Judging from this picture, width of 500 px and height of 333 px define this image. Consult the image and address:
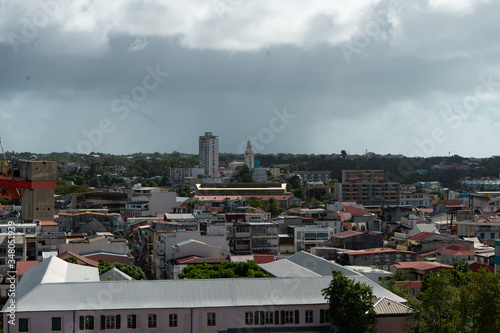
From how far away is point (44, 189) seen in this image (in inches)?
228

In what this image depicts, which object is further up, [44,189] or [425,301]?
[44,189]

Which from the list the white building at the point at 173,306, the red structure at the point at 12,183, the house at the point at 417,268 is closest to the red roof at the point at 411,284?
the house at the point at 417,268

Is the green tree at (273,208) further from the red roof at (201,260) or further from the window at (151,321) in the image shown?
the window at (151,321)

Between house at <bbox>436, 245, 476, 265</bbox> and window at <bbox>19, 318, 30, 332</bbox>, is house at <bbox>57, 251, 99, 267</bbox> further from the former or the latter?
house at <bbox>436, 245, 476, 265</bbox>

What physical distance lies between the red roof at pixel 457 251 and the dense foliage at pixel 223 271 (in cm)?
1406

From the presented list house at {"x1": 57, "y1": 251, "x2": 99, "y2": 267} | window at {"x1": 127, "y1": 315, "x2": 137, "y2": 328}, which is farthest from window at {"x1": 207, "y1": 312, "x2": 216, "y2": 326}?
house at {"x1": 57, "y1": 251, "x2": 99, "y2": 267}

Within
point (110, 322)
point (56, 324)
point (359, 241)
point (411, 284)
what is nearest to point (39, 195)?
point (56, 324)

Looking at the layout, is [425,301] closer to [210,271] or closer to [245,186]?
[210,271]

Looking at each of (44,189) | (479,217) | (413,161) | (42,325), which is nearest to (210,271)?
(42,325)

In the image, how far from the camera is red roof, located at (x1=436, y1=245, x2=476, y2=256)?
36.5m

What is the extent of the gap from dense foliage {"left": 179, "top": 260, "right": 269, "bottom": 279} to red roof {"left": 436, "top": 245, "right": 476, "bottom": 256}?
1406cm

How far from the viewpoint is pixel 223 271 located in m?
27.7

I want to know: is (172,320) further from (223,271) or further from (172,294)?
(223,271)

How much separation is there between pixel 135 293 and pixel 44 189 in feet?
51.0
